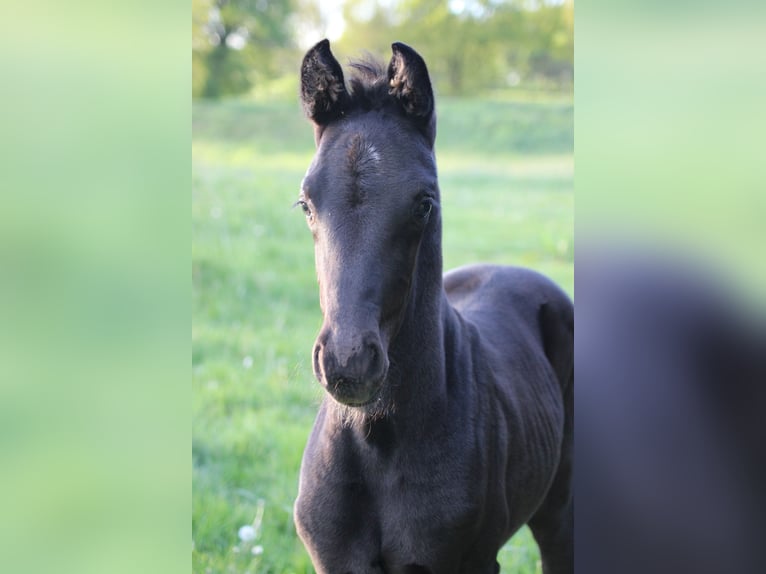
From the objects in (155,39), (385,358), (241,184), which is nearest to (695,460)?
(155,39)

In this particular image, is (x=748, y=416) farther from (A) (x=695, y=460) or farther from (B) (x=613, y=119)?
(B) (x=613, y=119)

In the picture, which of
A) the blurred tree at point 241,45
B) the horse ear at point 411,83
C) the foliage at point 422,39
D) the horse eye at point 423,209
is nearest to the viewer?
the horse eye at point 423,209

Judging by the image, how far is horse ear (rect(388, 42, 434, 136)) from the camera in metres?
2.59

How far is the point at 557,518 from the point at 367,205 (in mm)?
2530

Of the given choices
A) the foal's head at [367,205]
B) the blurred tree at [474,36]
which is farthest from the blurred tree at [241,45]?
the foal's head at [367,205]

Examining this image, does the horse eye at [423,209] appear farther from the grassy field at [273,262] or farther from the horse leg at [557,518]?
the horse leg at [557,518]

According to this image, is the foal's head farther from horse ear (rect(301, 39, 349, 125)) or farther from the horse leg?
the horse leg

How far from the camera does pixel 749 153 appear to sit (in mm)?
1022

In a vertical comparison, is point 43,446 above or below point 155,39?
below

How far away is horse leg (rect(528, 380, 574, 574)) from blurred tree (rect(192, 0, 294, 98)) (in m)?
21.0

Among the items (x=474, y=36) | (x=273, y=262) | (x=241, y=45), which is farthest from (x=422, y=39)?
(x=273, y=262)

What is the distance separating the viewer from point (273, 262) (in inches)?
364

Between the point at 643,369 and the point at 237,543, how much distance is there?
3.61m

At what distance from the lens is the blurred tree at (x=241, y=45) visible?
2427 centimetres
